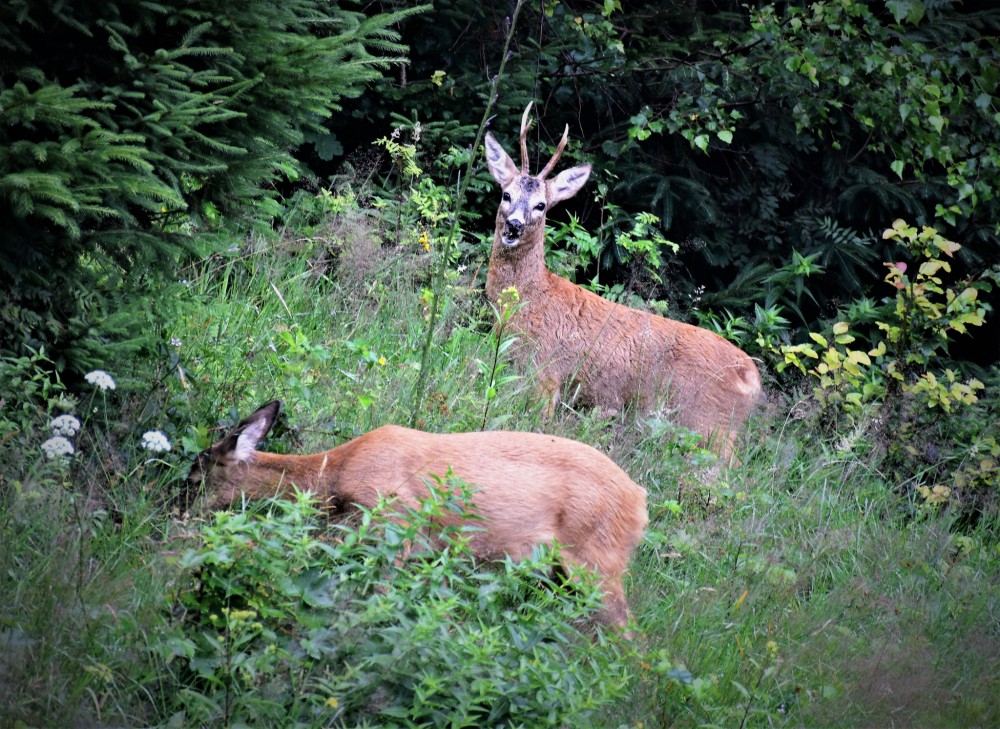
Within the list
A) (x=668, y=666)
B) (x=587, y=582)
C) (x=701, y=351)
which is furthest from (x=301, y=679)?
(x=701, y=351)

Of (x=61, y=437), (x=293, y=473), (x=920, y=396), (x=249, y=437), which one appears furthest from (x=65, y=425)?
(x=920, y=396)

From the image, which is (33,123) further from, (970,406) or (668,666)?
(970,406)

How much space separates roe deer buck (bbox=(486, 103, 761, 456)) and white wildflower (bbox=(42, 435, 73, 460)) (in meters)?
3.49

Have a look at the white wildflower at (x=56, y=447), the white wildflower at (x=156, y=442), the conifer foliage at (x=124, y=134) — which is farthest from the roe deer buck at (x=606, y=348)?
the white wildflower at (x=56, y=447)

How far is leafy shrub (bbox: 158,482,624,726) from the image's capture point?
3443mm

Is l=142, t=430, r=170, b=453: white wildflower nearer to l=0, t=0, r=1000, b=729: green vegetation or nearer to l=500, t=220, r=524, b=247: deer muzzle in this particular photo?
l=0, t=0, r=1000, b=729: green vegetation

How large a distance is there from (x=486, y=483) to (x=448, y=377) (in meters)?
2.02

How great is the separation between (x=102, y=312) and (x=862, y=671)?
11.9ft

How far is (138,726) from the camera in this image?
3459 mm

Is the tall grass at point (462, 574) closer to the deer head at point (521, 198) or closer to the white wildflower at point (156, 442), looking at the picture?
the white wildflower at point (156, 442)

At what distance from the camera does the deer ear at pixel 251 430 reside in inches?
188

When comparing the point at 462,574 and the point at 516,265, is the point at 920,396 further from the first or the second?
the point at 462,574

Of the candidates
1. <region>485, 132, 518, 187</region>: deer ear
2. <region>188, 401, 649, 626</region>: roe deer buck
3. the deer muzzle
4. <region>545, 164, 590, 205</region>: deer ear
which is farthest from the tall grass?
<region>545, 164, 590, 205</region>: deer ear

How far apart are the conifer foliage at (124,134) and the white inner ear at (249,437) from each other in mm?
819
